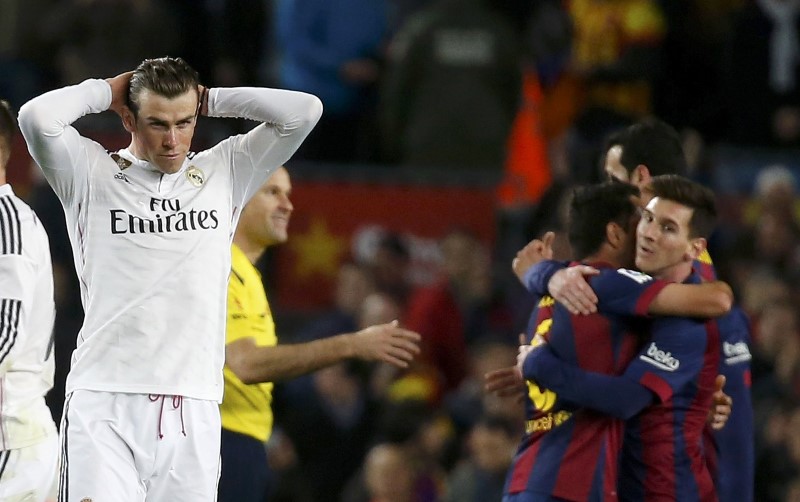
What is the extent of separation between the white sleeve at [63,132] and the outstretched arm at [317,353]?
117 centimetres

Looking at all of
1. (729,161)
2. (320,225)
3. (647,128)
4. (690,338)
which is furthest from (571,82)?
(690,338)

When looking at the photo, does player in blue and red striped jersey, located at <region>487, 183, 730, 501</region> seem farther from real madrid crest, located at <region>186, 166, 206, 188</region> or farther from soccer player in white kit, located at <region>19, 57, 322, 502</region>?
real madrid crest, located at <region>186, 166, 206, 188</region>

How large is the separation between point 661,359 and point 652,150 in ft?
4.12

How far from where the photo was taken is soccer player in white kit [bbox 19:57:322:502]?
20.2ft

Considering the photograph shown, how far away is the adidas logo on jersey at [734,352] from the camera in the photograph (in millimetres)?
7102

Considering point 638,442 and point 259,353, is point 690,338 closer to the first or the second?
point 638,442

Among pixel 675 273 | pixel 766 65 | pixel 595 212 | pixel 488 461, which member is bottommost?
pixel 488 461

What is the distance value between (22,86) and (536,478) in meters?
7.95

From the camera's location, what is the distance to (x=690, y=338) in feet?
21.8

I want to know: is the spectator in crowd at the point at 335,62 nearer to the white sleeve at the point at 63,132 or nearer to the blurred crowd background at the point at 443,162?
the blurred crowd background at the point at 443,162

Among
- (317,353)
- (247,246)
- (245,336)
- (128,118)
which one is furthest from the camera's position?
(247,246)

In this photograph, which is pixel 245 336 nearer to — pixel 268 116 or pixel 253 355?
pixel 253 355

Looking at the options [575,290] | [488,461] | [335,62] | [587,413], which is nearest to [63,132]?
[575,290]

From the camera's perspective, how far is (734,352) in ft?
23.4
